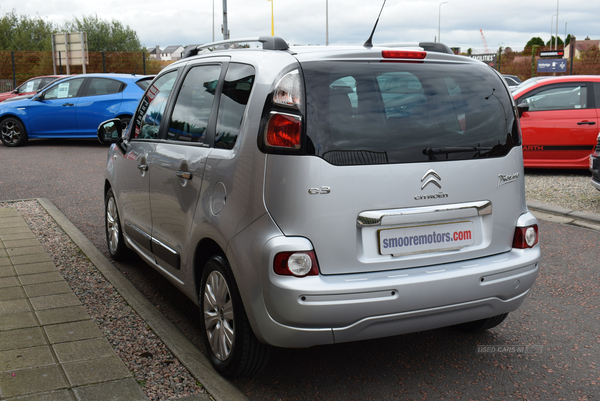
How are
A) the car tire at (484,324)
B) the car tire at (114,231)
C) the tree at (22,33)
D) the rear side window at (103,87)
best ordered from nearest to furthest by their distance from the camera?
the car tire at (484,324)
the car tire at (114,231)
the rear side window at (103,87)
the tree at (22,33)

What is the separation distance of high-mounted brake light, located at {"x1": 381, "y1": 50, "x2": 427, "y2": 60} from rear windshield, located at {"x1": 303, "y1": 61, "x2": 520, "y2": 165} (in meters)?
0.05

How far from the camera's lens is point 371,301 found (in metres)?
2.80

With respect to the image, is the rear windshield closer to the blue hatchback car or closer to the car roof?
the car roof

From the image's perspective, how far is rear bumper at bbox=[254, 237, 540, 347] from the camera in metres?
2.76

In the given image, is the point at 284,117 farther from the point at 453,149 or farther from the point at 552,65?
the point at 552,65

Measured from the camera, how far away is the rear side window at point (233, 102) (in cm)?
316

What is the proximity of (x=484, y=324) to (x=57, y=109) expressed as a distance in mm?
13421

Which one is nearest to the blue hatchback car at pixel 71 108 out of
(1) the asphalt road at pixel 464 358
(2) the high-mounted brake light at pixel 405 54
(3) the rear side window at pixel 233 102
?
(1) the asphalt road at pixel 464 358

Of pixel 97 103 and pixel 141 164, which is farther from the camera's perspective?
pixel 97 103

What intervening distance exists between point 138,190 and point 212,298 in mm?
1465

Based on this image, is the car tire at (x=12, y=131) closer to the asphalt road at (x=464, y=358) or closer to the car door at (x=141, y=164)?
the asphalt road at (x=464, y=358)

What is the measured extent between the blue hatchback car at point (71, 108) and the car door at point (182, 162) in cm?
1109

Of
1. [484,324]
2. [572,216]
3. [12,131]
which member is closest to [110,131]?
[484,324]

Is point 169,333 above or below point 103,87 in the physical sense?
below
